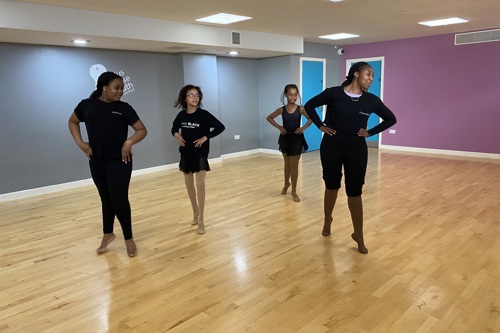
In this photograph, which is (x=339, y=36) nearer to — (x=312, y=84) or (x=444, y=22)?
(x=312, y=84)

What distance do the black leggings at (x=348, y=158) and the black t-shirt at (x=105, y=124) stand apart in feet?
5.54

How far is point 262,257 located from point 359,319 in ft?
3.68

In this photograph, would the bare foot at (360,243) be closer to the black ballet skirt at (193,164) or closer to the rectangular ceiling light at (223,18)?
the black ballet skirt at (193,164)

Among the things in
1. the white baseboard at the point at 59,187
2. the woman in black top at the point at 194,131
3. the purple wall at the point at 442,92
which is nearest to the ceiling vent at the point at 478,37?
the purple wall at the point at 442,92

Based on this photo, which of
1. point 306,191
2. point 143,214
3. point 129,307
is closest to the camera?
point 129,307

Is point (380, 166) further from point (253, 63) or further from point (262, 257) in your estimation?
point (262, 257)

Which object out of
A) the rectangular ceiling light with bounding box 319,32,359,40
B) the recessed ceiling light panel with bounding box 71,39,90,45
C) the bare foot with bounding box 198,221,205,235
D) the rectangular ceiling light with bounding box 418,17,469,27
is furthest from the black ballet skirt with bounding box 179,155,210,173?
the rectangular ceiling light with bounding box 319,32,359,40

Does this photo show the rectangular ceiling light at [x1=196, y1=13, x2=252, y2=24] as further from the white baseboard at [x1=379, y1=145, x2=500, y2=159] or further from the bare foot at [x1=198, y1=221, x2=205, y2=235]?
the white baseboard at [x1=379, y1=145, x2=500, y2=159]

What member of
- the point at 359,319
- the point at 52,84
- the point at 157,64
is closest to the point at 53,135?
the point at 52,84

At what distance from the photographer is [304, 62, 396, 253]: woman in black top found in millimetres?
3094

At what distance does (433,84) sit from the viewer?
8445 millimetres

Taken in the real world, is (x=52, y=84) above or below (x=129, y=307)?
above

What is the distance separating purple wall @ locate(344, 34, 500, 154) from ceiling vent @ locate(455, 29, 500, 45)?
0.09 meters

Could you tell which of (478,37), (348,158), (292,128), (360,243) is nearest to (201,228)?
(360,243)
